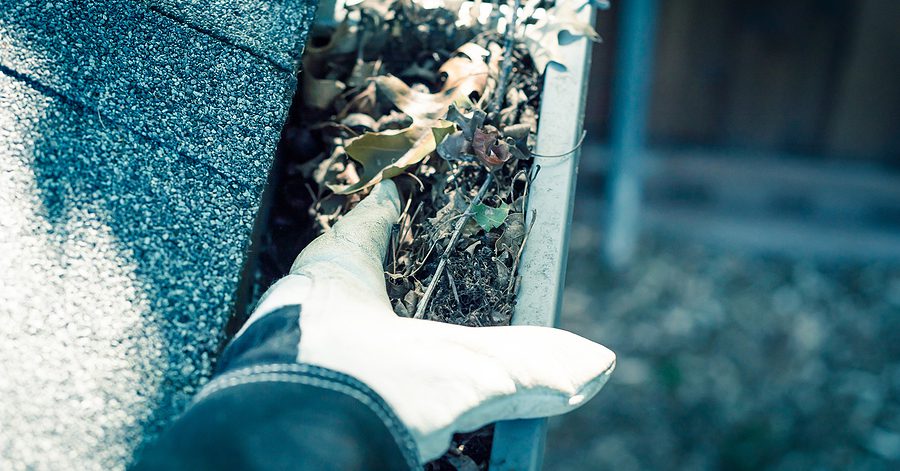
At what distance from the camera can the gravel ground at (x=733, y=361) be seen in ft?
7.18

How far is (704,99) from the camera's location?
2.66 metres

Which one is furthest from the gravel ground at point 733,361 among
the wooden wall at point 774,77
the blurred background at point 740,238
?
the wooden wall at point 774,77

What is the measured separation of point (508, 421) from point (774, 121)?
2.00m

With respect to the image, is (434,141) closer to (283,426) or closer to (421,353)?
(421,353)

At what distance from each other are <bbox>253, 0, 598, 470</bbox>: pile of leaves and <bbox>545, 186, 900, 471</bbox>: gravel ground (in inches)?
47.0

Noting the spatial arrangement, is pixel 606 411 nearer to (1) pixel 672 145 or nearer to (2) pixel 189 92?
(1) pixel 672 145

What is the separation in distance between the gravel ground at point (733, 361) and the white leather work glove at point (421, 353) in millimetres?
1258

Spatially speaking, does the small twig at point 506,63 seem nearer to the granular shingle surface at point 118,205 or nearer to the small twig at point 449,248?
the small twig at point 449,248

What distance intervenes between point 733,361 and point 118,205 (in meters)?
1.86

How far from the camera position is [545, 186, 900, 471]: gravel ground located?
7.18 feet

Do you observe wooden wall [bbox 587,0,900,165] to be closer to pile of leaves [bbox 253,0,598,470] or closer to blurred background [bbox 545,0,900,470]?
blurred background [bbox 545,0,900,470]

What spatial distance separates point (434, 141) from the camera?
1229mm

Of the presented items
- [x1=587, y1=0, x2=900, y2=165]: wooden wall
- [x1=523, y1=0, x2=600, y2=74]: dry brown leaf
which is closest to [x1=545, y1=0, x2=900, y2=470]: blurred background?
[x1=587, y1=0, x2=900, y2=165]: wooden wall

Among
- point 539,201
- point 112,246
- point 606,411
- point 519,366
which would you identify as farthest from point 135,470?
point 606,411
